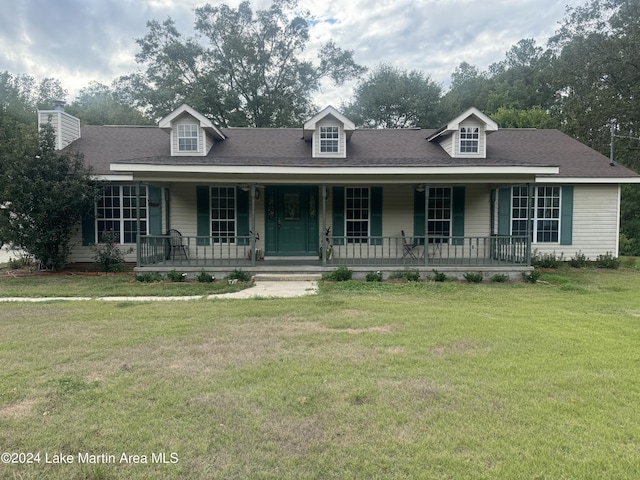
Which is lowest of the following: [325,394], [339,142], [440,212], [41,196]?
[325,394]

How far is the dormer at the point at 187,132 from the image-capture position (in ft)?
36.9

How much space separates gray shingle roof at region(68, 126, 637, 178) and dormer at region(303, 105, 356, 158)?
0.39m

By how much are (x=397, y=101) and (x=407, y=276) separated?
76.4ft

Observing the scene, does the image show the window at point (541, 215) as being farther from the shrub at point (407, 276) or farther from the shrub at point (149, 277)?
the shrub at point (149, 277)

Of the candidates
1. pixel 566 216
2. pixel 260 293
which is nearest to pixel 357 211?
pixel 260 293

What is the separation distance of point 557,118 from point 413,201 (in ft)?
72.3

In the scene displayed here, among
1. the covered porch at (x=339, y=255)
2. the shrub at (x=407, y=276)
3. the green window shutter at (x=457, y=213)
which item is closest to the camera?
Result: the shrub at (x=407, y=276)

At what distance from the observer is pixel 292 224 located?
1166 centimetres

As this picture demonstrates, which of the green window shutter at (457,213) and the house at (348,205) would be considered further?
the green window shutter at (457,213)

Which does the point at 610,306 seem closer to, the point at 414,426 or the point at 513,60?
the point at 414,426

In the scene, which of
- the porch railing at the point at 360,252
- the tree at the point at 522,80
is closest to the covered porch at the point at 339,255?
the porch railing at the point at 360,252

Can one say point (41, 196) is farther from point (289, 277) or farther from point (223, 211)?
point (289, 277)

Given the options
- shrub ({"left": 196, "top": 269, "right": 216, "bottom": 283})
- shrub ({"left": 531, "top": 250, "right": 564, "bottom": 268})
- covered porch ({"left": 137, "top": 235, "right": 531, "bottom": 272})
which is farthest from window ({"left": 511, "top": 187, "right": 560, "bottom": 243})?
shrub ({"left": 196, "top": 269, "right": 216, "bottom": 283})

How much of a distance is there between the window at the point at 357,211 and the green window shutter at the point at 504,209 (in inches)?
157
